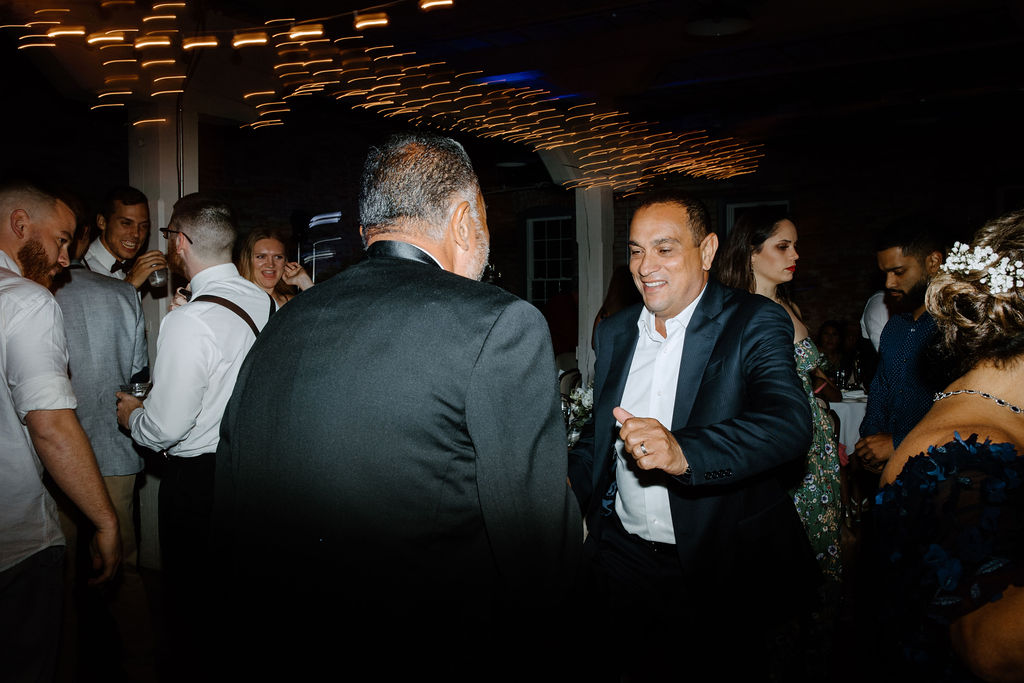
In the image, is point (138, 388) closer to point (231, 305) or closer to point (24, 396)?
point (231, 305)

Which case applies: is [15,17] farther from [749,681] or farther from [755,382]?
[749,681]

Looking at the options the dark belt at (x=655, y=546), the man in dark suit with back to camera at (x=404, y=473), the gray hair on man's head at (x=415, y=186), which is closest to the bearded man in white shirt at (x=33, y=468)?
the man in dark suit with back to camera at (x=404, y=473)

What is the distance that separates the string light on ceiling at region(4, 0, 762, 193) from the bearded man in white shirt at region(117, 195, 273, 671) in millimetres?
1938

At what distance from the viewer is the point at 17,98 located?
22.8 feet

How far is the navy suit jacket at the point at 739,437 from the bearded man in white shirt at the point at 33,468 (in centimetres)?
161

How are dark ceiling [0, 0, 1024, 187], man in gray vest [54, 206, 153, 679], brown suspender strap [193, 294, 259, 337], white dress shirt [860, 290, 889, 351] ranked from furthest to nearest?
white dress shirt [860, 290, 889, 351] < dark ceiling [0, 0, 1024, 187] < man in gray vest [54, 206, 153, 679] < brown suspender strap [193, 294, 259, 337]

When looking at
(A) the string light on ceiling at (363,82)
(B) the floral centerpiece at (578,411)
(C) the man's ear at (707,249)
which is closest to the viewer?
(C) the man's ear at (707,249)

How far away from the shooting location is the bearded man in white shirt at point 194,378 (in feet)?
8.19

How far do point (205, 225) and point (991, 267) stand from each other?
256 cm

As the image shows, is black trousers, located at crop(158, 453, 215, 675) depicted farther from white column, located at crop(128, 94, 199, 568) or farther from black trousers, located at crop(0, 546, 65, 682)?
white column, located at crop(128, 94, 199, 568)

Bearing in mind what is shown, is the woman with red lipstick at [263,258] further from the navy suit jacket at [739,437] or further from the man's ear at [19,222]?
the navy suit jacket at [739,437]

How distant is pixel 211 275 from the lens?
8.95 feet

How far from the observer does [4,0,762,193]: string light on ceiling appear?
444cm

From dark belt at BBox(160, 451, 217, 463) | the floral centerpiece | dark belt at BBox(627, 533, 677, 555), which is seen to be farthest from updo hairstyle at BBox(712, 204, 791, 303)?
dark belt at BBox(160, 451, 217, 463)
